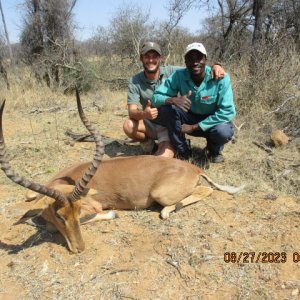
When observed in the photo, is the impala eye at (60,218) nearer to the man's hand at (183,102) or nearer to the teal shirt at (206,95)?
the man's hand at (183,102)

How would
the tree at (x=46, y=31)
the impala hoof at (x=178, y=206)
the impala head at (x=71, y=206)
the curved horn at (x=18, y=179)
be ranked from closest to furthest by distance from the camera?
the curved horn at (x=18, y=179) < the impala head at (x=71, y=206) < the impala hoof at (x=178, y=206) < the tree at (x=46, y=31)

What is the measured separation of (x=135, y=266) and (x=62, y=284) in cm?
68

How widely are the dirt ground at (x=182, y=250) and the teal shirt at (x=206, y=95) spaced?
818mm

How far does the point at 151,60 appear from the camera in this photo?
5.75m

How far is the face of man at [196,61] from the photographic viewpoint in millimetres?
5145

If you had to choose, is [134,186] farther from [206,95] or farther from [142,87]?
[142,87]

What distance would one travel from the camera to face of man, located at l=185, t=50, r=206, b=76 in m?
5.14

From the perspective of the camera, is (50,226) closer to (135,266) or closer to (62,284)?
(62,284)

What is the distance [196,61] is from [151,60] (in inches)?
33.5

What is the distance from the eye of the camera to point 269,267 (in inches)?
137

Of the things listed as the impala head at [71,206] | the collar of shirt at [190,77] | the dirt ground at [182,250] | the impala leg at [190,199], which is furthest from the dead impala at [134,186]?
the collar of shirt at [190,77]

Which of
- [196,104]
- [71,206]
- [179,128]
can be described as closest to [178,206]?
[71,206]

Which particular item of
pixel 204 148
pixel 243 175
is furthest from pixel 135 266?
pixel 204 148

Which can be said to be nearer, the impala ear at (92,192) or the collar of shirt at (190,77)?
the impala ear at (92,192)
